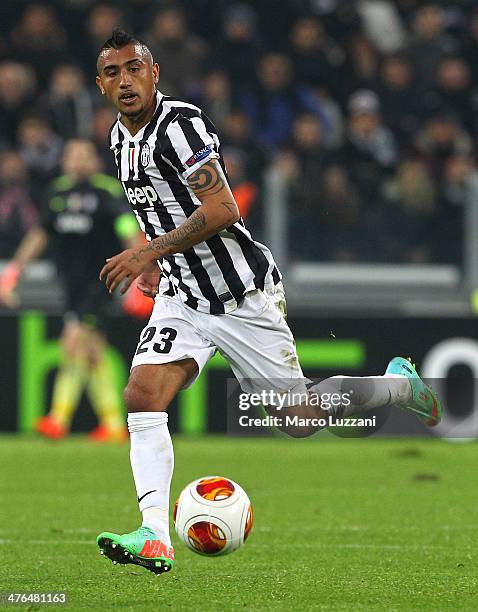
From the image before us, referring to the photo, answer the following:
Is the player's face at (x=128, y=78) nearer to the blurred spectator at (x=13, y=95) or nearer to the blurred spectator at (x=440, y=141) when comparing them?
the blurred spectator at (x=13, y=95)

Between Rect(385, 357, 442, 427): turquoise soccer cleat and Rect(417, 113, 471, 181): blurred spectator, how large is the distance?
6.93 meters

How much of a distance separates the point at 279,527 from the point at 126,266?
225 cm

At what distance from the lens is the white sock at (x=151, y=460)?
5203 millimetres

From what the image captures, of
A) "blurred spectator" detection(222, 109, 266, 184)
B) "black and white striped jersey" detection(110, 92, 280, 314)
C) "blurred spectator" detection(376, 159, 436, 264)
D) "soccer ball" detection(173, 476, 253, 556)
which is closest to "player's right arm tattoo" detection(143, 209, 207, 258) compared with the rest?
"black and white striped jersey" detection(110, 92, 280, 314)

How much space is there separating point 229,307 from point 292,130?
779 centimetres

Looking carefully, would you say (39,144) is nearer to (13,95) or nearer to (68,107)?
(68,107)

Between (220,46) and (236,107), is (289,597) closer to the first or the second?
(236,107)

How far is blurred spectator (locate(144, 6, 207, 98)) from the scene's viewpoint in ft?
44.0

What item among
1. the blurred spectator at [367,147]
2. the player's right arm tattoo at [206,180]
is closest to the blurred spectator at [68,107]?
the blurred spectator at [367,147]

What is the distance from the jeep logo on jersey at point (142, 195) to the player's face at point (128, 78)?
0.28 metres

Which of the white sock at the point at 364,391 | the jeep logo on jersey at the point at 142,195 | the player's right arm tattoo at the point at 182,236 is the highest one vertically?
the jeep logo on jersey at the point at 142,195

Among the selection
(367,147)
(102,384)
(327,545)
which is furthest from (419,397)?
(367,147)

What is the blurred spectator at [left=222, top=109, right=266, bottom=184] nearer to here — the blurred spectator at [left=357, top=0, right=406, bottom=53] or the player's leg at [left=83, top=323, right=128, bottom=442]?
the player's leg at [left=83, top=323, right=128, bottom=442]

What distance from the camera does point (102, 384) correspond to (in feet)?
37.5
